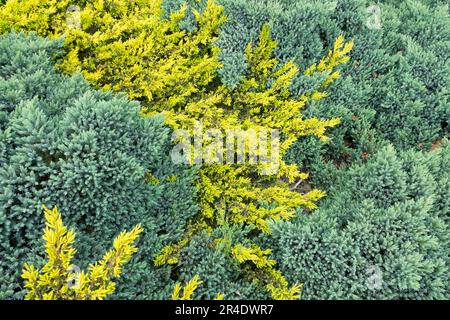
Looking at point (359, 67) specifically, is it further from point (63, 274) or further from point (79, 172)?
point (63, 274)

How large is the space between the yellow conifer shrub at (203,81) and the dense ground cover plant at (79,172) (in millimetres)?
280

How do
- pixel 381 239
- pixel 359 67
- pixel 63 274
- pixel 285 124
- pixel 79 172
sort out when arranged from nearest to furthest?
pixel 63 274 → pixel 79 172 → pixel 381 239 → pixel 285 124 → pixel 359 67

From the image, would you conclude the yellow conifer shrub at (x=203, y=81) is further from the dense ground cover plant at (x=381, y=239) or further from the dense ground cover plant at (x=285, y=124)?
the dense ground cover plant at (x=381, y=239)

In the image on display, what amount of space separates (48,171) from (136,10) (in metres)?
1.93

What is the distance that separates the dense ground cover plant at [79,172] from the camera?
2.48 metres

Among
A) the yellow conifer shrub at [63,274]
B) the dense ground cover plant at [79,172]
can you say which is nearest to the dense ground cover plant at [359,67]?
the dense ground cover plant at [79,172]

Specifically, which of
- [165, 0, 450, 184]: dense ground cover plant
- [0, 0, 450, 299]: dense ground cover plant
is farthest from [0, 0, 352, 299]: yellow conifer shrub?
[165, 0, 450, 184]: dense ground cover plant

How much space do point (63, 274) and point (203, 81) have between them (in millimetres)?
2024

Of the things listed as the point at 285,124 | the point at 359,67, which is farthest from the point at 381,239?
the point at 359,67

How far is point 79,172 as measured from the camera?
2543mm

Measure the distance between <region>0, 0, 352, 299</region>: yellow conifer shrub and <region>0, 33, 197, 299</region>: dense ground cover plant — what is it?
28 cm

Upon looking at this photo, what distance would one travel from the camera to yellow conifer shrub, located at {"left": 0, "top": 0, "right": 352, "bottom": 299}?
3248 millimetres
